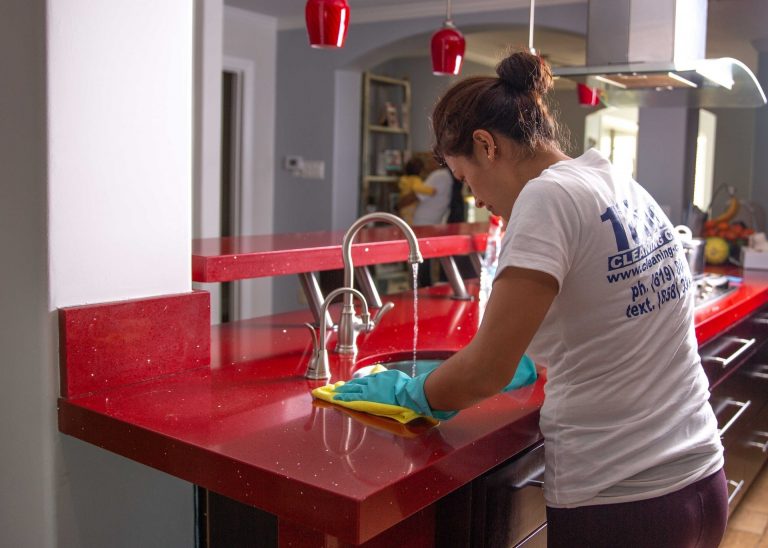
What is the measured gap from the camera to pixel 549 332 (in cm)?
123

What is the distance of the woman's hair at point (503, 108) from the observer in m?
1.26

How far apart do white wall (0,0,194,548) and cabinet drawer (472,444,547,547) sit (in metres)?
0.66

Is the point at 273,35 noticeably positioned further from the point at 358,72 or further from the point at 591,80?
the point at 591,80

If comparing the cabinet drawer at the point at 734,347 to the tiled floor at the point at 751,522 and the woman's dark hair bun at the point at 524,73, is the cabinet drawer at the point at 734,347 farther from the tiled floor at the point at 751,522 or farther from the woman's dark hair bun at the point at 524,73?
the woman's dark hair bun at the point at 524,73

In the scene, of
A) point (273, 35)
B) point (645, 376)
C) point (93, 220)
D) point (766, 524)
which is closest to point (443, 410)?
point (645, 376)

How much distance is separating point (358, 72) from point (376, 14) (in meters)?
0.57

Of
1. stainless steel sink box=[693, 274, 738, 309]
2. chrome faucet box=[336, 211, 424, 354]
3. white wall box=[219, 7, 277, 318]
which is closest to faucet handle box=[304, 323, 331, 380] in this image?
chrome faucet box=[336, 211, 424, 354]

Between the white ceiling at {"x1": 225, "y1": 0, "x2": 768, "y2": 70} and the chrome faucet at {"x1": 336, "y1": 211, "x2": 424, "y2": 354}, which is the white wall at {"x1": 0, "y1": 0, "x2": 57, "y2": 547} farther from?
the white ceiling at {"x1": 225, "y1": 0, "x2": 768, "y2": 70}

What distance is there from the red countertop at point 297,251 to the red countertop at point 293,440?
198 millimetres

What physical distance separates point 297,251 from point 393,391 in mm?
761

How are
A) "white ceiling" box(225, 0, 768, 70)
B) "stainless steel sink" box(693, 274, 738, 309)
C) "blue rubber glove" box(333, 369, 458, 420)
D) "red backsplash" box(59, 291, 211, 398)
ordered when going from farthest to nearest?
1. "white ceiling" box(225, 0, 768, 70)
2. "stainless steel sink" box(693, 274, 738, 309)
3. "red backsplash" box(59, 291, 211, 398)
4. "blue rubber glove" box(333, 369, 458, 420)

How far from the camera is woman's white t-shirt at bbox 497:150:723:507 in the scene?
1131mm

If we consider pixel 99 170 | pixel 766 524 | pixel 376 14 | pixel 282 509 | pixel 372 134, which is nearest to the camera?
pixel 282 509

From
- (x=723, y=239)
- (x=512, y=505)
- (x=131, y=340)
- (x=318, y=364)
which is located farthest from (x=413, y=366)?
(x=723, y=239)
